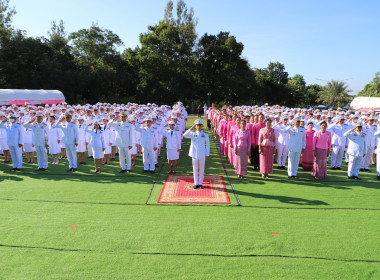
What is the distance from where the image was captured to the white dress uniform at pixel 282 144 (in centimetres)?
1084

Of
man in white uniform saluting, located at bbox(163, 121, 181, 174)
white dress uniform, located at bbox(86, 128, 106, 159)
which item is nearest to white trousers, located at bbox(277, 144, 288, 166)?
man in white uniform saluting, located at bbox(163, 121, 181, 174)

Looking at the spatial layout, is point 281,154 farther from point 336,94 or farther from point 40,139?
point 336,94

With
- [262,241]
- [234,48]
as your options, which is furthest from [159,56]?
[262,241]

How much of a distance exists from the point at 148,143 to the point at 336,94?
5229 cm

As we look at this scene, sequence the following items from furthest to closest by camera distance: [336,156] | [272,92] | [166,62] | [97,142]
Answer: [272,92] < [166,62] < [336,156] < [97,142]

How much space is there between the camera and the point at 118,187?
8.32m

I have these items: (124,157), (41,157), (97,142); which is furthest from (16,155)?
(124,157)

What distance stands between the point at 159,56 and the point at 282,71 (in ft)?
80.3

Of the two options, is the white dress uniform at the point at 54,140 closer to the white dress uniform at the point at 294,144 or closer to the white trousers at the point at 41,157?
the white trousers at the point at 41,157

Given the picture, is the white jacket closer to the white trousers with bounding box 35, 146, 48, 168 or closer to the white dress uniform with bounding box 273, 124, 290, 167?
the white dress uniform with bounding box 273, 124, 290, 167

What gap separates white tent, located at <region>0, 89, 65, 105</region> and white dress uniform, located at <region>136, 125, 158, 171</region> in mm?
19569

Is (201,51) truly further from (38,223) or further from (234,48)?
(38,223)

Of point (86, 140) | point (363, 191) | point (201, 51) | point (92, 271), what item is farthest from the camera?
point (201, 51)

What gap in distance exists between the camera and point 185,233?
17.9 feet
